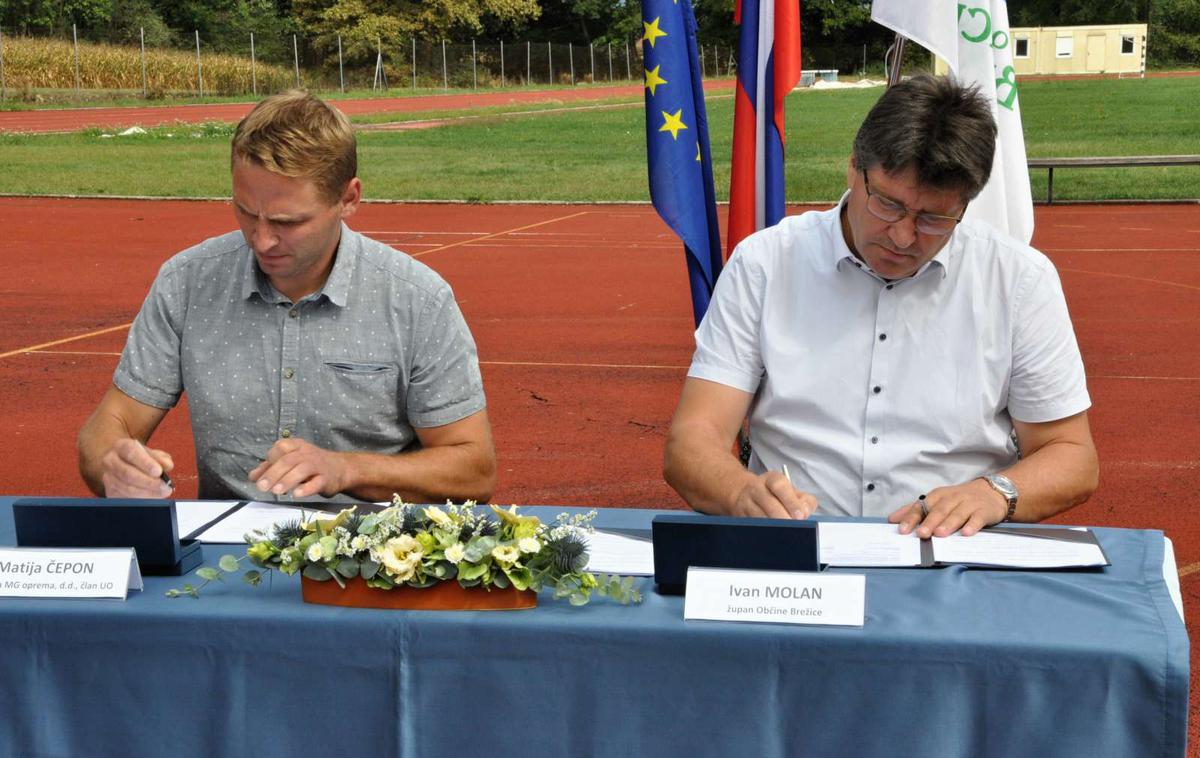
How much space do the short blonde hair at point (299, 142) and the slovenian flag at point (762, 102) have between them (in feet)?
4.99

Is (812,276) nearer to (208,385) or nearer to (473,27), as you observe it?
(208,385)

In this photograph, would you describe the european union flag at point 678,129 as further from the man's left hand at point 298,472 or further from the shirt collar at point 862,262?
the man's left hand at point 298,472

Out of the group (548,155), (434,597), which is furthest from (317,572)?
(548,155)

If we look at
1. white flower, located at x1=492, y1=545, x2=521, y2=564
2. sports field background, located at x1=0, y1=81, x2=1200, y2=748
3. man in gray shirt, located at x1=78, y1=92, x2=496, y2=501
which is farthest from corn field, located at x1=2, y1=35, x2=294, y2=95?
white flower, located at x1=492, y1=545, x2=521, y2=564

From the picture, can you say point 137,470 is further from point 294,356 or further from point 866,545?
point 866,545

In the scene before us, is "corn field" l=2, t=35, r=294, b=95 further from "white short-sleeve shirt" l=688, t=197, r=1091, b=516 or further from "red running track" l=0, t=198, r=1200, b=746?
"white short-sleeve shirt" l=688, t=197, r=1091, b=516

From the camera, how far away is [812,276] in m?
3.11

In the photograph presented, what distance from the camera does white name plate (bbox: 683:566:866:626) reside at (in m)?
2.05

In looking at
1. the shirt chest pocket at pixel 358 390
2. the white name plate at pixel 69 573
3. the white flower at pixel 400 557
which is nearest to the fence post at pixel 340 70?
the shirt chest pocket at pixel 358 390

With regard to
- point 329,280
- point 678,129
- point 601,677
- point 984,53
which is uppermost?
point 984,53

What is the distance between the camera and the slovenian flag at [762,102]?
4262 millimetres

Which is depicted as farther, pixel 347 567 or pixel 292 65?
pixel 292 65

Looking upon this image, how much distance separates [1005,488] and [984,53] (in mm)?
1959

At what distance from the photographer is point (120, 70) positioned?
38.4m
